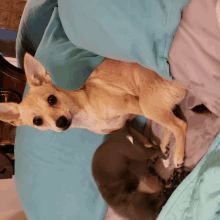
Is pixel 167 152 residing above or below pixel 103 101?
below

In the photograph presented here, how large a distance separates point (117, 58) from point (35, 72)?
70cm

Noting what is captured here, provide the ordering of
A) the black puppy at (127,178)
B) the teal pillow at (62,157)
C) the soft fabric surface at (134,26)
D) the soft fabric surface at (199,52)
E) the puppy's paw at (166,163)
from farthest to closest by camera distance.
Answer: the teal pillow at (62,157) < the puppy's paw at (166,163) < the black puppy at (127,178) < the soft fabric surface at (134,26) < the soft fabric surface at (199,52)

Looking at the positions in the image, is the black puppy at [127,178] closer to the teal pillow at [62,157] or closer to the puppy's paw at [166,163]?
the puppy's paw at [166,163]

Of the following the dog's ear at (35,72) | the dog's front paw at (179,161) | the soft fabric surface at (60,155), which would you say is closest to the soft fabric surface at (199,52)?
the dog's front paw at (179,161)

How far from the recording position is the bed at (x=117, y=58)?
0.73 metres

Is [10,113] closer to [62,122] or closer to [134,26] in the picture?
[62,122]

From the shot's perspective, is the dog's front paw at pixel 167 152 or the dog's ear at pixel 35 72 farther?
the dog's front paw at pixel 167 152

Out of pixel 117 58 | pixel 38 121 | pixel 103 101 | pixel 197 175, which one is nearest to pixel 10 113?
pixel 38 121

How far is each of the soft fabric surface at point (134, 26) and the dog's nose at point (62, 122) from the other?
1.89 feet

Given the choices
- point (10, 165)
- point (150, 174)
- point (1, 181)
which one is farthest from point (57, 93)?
point (1, 181)

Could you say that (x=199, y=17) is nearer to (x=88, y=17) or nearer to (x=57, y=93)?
(x=88, y=17)

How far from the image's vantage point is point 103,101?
4.86 ft

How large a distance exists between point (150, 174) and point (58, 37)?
1.67m

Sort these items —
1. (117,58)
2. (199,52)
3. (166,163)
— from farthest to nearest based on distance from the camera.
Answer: (166,163) → (117,58) → (199,52)
